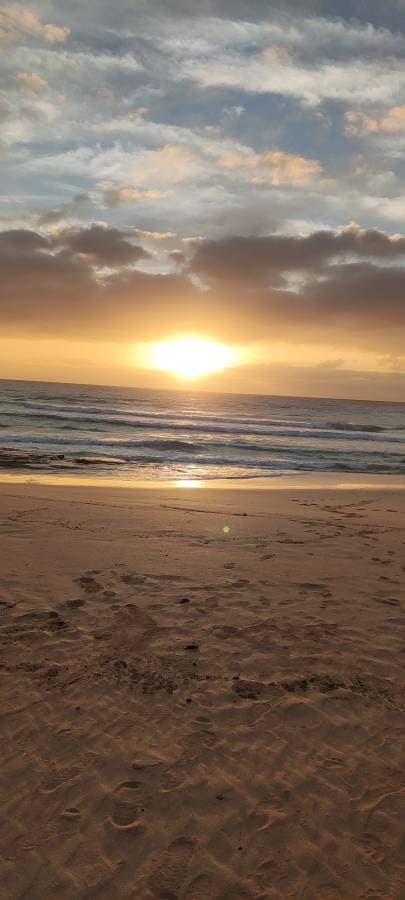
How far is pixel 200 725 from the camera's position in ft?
13.8

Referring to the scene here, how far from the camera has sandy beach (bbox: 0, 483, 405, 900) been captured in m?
3.04

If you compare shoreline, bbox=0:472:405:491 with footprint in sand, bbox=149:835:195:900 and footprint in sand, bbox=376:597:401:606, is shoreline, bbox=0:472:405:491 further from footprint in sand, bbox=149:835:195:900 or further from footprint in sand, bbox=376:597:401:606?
footprint in sand, bbox=149:835:195:900

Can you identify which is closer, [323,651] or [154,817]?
[154,817]

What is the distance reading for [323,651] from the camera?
5449 mm

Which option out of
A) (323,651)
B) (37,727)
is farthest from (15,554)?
(323,651)

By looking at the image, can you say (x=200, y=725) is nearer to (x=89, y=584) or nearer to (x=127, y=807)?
(x=127, y=807)

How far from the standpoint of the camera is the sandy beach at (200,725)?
120 inches

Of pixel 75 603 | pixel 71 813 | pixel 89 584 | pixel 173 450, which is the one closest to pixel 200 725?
pixel 71 813

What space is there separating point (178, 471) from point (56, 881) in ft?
61.6

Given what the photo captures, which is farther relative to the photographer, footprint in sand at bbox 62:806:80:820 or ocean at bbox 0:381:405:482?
ocean at bbox 0:381:405:482

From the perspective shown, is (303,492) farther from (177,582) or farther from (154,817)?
(154,817)

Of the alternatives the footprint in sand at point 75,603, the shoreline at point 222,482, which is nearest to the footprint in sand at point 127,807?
the footprint in sand at point 75,603

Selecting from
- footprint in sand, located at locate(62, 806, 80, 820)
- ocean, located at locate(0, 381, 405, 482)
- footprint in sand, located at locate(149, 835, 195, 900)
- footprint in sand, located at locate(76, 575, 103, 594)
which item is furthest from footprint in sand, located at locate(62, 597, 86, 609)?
ocean, located at locate(0, 381, 405, 482)

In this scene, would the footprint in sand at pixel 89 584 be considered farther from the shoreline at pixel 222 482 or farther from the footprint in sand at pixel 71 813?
the shoreline at pixel 222 482
